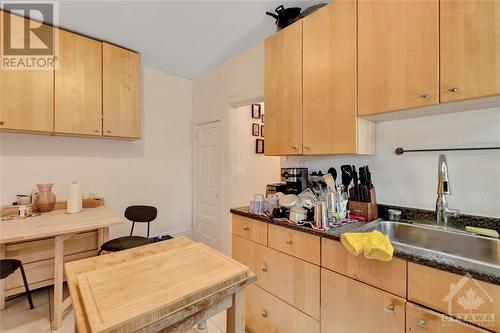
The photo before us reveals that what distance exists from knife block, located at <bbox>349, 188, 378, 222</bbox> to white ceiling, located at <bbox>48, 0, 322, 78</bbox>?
1.73 meters

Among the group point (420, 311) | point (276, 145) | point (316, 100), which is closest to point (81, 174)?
point (276, 145)

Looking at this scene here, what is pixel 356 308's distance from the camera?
124cm

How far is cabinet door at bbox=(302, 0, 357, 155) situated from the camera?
1.56m

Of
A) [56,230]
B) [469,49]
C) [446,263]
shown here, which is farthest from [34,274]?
[469,49]

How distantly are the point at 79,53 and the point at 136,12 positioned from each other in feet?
2.57

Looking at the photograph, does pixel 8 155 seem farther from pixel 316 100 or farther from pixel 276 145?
pixel 316 100

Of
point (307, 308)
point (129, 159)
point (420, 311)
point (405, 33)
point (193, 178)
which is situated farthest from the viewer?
point (193, 178)

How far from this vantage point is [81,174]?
286cm

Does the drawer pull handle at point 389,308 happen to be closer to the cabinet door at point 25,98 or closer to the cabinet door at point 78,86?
the cabinet door at point 78,86

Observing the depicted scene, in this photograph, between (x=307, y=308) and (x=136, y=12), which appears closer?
(x=307, y=308)

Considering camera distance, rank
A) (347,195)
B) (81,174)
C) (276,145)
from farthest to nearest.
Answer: (81,174) < (276,145) < (347,195)

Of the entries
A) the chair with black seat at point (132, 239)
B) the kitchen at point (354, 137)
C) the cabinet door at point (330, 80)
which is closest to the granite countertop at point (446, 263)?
the kitchen at point (354, 137)

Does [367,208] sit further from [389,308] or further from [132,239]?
[132,239]

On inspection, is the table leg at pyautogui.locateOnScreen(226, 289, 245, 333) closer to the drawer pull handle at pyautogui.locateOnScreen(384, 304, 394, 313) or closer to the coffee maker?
the drawer pull handle at pyautogui.locateOnScreen(384, 304, 394, 313)
